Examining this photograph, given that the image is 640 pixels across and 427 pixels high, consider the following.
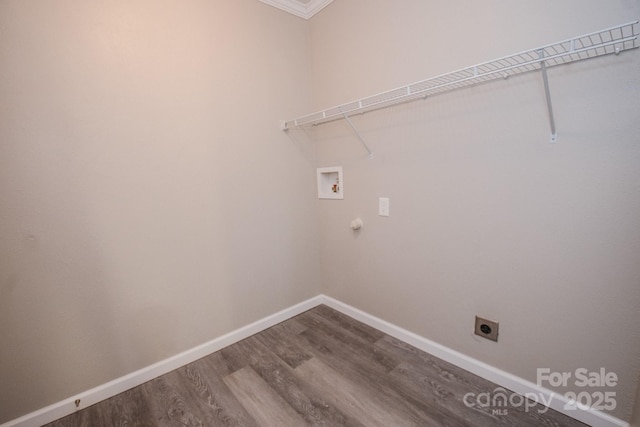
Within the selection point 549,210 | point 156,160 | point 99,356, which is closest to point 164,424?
point 99,356

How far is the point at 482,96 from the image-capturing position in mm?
1363

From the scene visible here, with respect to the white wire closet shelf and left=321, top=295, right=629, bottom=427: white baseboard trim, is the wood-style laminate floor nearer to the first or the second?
left=321, top=295, right=629, bottom=427: white baseboard trim

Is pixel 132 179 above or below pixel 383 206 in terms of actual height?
above

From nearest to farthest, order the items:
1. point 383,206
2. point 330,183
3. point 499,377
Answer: point 499,377
point 383,206
point 330,183

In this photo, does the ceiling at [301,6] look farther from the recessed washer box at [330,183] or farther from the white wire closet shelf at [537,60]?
the recessed washer box at [330,183]

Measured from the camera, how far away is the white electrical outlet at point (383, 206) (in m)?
1.86

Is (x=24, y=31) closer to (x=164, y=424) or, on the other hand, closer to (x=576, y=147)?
(x=164, y=424)

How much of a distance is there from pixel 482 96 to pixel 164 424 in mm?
2352

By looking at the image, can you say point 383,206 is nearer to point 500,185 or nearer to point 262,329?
point 500,185

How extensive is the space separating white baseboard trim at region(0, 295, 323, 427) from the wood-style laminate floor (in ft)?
0.12

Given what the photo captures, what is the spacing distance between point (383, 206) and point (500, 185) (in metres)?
0.72

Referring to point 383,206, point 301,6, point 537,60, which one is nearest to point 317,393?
point 383,206

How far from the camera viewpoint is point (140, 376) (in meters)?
1.60

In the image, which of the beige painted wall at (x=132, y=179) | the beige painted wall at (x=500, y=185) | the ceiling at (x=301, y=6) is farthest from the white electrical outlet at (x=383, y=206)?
the ceiling at (x=301, y=6)
